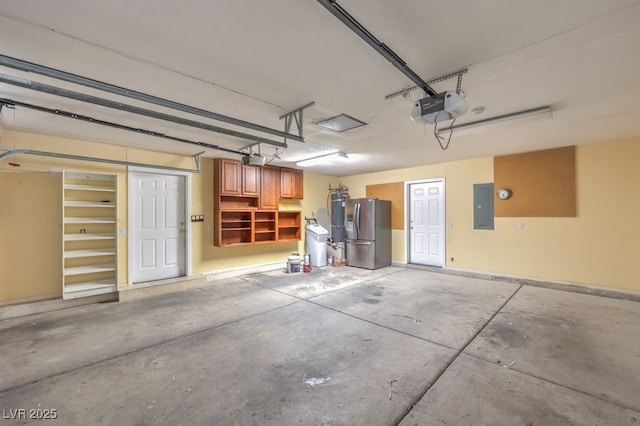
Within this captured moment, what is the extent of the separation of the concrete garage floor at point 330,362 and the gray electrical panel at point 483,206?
5.99 feet

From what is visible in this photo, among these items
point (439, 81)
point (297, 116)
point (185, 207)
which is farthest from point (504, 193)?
point (185, 207)

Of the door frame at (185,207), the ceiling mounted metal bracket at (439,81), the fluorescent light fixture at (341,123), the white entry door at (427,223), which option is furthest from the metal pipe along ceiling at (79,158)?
the white entry door at (427,223)

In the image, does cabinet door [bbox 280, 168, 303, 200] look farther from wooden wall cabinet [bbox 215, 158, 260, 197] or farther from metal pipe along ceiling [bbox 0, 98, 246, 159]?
metal pipe along ceiling [bbox 0, 98, 246, 159]

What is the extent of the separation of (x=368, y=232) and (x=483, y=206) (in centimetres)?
254

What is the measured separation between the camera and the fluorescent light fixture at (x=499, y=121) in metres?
2.93

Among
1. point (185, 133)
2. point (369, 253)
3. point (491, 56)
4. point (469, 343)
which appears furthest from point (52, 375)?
point (369, 253)

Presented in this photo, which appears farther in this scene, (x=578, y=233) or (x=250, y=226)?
(x=250, y=226)

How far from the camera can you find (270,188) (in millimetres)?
6184

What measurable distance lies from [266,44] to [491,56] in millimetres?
1716

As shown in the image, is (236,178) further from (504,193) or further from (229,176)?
(504,193)

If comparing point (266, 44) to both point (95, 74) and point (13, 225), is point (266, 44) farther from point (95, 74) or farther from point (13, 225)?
point (13, 225)

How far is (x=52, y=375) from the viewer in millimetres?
2219

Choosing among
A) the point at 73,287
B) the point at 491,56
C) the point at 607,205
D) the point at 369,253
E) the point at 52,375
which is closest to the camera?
the point at 491,56

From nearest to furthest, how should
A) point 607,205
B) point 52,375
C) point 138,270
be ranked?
point 52,375 < point 607,205 < point 138,270
